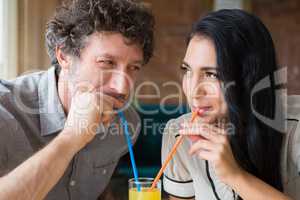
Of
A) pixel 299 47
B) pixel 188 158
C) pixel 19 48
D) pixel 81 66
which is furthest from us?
pixel 299 47

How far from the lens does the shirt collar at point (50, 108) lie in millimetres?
1523

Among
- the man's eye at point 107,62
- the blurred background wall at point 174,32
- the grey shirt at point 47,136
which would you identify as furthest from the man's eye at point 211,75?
the blurred background wall at point 174,32

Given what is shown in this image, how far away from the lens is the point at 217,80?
Answer: 1.40 m

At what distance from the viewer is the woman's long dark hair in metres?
1.40

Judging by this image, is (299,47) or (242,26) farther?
(299,47)

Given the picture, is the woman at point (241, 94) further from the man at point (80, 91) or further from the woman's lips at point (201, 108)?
the man at point (80, 91)

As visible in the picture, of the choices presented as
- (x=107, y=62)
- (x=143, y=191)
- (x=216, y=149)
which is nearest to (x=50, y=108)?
(x=107, y=62)

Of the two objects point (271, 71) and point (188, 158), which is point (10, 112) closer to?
point (188, 158)

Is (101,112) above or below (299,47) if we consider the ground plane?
below

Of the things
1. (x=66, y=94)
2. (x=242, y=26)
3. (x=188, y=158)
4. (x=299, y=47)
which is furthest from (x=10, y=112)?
(x=299, y=47)

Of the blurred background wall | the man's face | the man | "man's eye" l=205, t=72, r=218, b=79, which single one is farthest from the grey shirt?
the blurred background wall

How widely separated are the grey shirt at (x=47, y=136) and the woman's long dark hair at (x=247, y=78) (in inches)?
19.2

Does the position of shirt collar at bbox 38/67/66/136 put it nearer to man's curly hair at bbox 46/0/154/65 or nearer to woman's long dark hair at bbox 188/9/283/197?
man's curly hair at bbox 46/0/154/65

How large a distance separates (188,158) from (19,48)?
169cm
